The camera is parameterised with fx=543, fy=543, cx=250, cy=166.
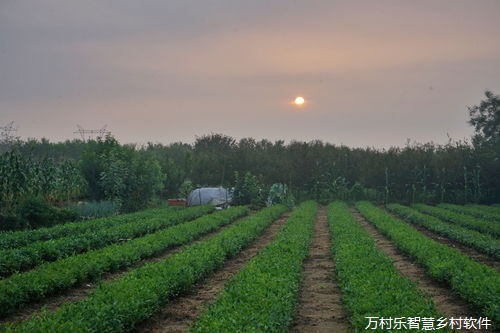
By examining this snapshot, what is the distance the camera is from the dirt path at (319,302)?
987 centimetres

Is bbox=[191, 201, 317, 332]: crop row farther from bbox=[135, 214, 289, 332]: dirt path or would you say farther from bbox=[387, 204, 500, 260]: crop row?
bbox=[387, 204, 500, 260]: crop row

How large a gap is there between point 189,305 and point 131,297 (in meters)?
1.86

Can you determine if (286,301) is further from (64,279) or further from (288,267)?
(64,279)

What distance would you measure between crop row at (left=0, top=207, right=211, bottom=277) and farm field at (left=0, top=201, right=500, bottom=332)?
0.62 feet

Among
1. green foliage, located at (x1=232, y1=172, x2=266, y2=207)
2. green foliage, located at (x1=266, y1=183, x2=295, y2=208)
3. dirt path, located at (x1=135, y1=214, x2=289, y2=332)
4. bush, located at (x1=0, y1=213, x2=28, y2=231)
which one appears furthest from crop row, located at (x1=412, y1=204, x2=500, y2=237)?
bush, located at (x1=0, y1=213, x2=28, y2=231)

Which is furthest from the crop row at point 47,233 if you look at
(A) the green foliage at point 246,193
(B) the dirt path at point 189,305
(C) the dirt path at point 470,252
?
(A) the green foliage at point 246,193

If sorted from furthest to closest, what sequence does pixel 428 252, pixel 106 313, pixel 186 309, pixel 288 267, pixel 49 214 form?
1. pixel 49 214
2. pixel 428 252
3. pixel 288 267
4. pixel 186 309
5. pixel 106 313

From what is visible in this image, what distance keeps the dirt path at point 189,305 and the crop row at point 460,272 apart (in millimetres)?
5306

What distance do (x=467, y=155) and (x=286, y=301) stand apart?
42.4 metres

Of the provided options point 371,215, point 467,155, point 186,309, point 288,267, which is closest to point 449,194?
point 467,155

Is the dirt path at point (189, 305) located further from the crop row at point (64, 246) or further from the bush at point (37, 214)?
the bush at point (37, 214)

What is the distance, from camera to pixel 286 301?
1006 centimetres

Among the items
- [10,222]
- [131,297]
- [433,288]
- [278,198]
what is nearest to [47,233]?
[10,222]

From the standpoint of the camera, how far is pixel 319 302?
11672 mm
